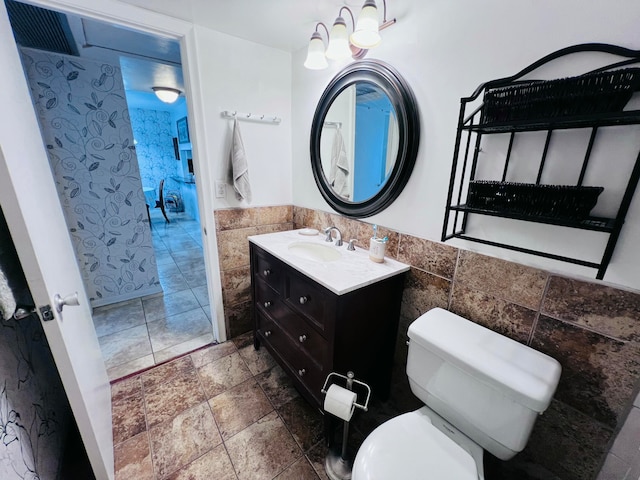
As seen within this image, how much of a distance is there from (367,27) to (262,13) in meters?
0.68

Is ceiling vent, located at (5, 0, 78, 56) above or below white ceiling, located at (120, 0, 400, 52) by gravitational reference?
above

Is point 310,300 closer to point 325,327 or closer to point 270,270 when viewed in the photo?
point 325,327

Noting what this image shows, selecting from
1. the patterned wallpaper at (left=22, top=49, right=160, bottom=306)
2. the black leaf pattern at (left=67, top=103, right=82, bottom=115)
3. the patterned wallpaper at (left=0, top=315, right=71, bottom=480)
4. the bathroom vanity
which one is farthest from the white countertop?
the black leaf pattern at (left=67, top=103, right=82, bottom=115)

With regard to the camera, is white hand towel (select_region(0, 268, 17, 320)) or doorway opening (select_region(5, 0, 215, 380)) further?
doorway opening (select_region(5, 0, 215, 380))

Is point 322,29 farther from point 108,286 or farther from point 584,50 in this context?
point 108,286

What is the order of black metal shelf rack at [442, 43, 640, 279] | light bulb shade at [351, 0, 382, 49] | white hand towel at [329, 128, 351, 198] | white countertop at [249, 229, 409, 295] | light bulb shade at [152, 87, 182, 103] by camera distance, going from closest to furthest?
black metal shelf rack at [442, 43, 640, 279]
light bulb shade at [351, 0, 382, 49]
white countertop at [249, 229, 409, 295]
white hand towel at [329, 128, 351, 198]
light bulb shade at [152, 87, 182, 103]

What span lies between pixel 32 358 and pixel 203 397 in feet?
2.75

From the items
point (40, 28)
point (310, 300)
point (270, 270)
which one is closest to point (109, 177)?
point (40, 28)

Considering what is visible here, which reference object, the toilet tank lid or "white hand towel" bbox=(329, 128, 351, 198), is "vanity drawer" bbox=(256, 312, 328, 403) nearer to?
the toilet tank lid

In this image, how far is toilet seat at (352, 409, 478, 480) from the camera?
0.82 m

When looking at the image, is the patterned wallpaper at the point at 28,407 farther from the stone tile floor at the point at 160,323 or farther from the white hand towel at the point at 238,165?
the white hand towel at the point at 238,165

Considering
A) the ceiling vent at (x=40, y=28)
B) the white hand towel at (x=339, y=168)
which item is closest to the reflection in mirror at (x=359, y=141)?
the white hand towel at (x=339, y=168)

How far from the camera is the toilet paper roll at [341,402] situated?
1.05 m

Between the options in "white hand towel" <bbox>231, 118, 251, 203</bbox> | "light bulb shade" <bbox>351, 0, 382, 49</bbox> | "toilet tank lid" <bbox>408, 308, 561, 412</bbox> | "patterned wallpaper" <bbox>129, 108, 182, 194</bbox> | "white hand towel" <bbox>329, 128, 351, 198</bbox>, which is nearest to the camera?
"toilet tank lid" <bbox>408, 308, 561, 412</bbox>
